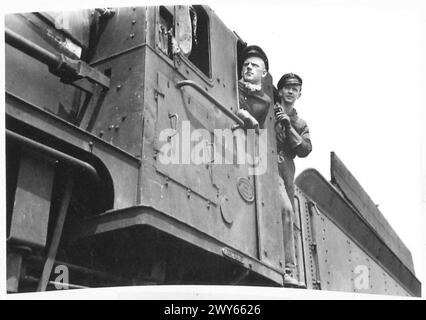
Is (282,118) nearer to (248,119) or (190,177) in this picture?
(248,119)

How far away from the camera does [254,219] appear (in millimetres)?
4449

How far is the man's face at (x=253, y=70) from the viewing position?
4879 mm

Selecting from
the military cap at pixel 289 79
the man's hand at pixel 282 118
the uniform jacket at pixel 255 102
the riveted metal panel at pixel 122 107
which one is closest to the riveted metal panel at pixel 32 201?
the riveted metal panel at pixel 122 107

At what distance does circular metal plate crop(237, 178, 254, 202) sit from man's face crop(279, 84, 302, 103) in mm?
1045

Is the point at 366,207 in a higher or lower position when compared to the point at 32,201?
higher

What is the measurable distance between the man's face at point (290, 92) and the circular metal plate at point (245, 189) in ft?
3.43

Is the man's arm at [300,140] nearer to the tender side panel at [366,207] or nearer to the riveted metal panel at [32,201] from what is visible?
the tender side panel at [366,207]

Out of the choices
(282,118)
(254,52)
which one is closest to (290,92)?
(282,118)

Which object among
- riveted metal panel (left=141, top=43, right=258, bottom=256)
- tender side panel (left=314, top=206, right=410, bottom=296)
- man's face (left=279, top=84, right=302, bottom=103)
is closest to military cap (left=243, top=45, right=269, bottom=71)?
man's face (left=279, top=84, right=302, bottom=103)

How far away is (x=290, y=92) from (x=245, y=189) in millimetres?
1144

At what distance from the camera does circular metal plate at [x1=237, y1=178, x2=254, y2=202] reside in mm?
4382

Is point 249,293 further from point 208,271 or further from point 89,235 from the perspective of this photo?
point 89,235

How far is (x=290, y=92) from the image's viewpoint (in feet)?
17.2
